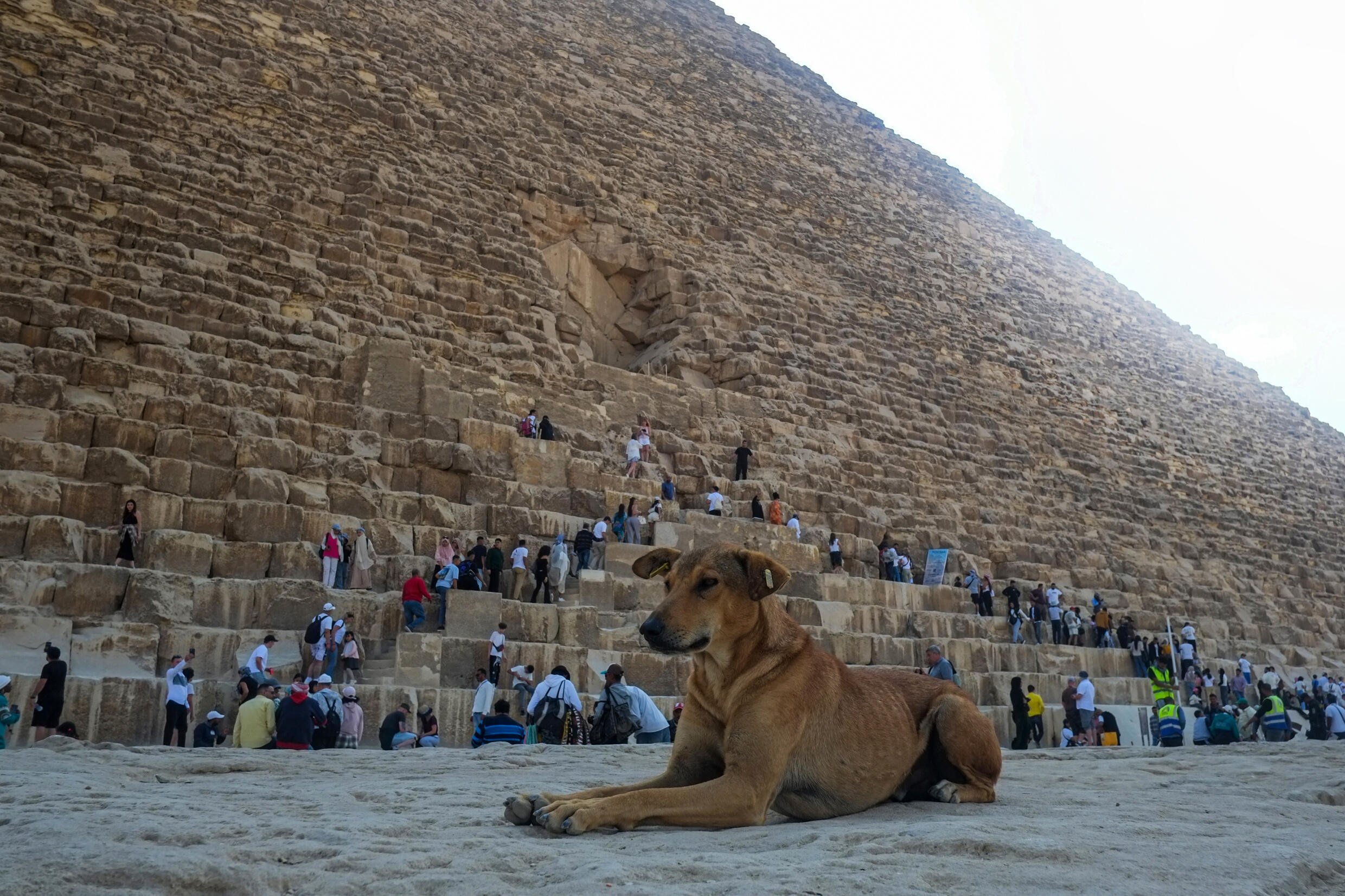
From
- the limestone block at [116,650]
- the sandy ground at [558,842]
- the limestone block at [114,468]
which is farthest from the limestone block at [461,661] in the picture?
the sandy ground at [558,842]

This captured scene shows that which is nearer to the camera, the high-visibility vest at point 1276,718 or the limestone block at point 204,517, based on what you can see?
the limestone block at point 204,517

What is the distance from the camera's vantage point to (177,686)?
269 inches

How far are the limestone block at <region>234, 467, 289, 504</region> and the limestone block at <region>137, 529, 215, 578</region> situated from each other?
31.5 inches

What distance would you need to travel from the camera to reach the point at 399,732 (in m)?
6.70

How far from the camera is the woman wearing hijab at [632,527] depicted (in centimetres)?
1127

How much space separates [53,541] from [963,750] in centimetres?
727

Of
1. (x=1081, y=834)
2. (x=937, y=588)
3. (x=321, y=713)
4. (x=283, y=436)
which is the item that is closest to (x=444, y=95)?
A: (x=283, y=436)

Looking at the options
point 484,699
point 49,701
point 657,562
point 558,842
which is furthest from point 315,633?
point 558,842

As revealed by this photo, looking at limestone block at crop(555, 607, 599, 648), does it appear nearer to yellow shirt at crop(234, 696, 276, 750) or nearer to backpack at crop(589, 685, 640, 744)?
backpack at crop(589, 685, 640, 744)

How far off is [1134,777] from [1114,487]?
1702cm

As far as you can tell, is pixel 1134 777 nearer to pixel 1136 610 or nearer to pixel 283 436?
pixel 283 436

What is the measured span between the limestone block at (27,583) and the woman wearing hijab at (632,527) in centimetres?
530

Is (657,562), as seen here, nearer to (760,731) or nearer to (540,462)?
(760,731)

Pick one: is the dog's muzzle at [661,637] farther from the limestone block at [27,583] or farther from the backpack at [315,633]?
the limestone block at [27,583]
